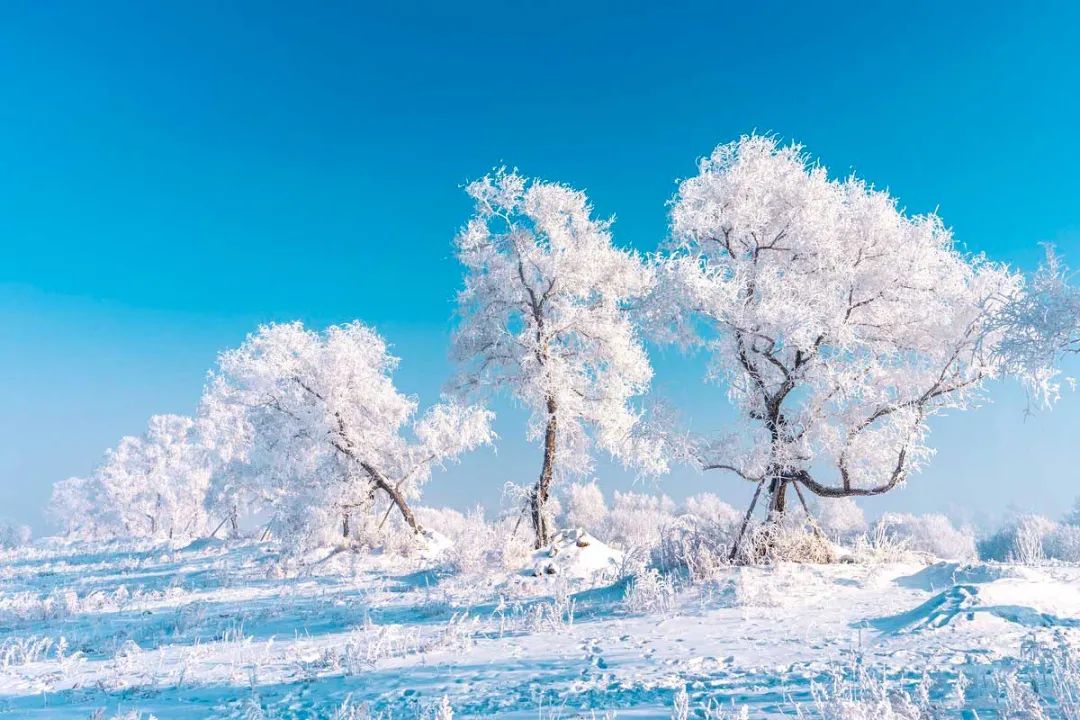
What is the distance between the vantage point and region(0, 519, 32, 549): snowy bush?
53.0 meters

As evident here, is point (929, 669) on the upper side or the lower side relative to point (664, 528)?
lower

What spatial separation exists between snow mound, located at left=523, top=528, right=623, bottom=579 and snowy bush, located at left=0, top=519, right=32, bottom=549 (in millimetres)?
50349

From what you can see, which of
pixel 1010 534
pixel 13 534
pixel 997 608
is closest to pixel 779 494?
pixel 997 608

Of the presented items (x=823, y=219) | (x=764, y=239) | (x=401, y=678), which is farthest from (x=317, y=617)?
(x=823, y=219)

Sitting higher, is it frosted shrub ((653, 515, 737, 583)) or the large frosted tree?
the large frosted tree

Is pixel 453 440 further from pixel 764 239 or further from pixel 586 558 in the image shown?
pixel 764 239

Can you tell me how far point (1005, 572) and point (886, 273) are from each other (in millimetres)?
5140

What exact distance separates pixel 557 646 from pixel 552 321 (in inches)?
477

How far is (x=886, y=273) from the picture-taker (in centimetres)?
1192

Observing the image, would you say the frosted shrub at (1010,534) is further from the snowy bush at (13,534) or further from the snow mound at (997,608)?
the snowy bush at (13,534)

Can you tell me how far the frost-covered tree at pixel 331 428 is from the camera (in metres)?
22.6

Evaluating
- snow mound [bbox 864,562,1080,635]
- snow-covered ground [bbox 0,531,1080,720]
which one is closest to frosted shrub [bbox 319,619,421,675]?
snow-covered ground [bbox 0,531,1080,720]

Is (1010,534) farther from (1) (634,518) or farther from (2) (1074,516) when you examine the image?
(1) (634,518)

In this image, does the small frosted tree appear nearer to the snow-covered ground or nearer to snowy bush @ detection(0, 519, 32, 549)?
the snow-covered ground
